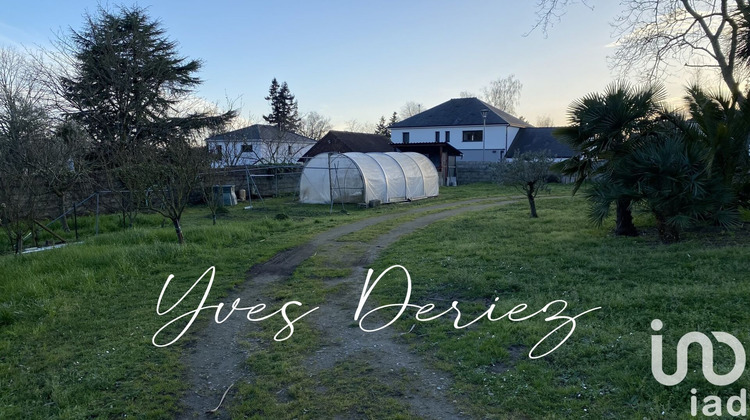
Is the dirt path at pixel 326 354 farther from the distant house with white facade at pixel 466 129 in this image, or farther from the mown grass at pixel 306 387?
the distant house with white facade at pixel 466 129

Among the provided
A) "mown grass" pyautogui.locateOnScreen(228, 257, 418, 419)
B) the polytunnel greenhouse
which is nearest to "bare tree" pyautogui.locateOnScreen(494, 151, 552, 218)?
the polytunnel greenhouse

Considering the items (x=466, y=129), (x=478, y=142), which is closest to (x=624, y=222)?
(x=478, y=142)

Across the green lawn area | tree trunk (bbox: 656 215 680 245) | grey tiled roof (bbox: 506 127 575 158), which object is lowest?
the green lawn area

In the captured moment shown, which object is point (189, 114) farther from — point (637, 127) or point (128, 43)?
point (637, 127)

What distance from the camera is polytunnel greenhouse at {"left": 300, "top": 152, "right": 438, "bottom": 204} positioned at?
2047 centimetres

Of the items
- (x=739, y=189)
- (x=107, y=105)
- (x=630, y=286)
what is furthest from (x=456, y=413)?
(x=107, y=105)

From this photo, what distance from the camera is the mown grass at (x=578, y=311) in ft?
12.6

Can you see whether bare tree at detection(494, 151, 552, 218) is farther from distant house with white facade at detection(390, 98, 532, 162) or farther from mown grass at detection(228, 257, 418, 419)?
distant house with white facade at detection(390, 98, 532, 162)

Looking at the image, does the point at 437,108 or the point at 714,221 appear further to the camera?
the point at 437,108

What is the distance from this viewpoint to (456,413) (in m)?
3.76

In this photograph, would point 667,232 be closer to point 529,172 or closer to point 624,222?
point 624,222

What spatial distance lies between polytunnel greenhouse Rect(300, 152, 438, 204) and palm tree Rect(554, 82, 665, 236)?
1070 centimetres

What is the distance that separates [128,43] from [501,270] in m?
23.2

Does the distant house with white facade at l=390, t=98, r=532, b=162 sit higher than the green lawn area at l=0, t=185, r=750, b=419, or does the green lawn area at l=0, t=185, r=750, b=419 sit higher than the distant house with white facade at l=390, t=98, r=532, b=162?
the distant house with white facade at l=390, t=98, r=532, b=162
